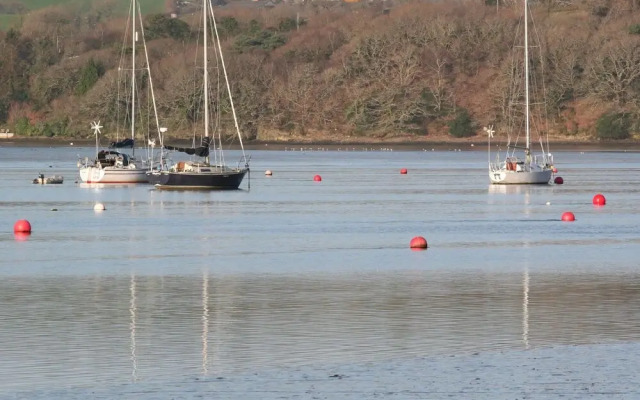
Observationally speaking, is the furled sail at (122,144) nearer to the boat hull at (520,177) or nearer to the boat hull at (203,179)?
the boat hull at (203,179)

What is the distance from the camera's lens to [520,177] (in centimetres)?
7819

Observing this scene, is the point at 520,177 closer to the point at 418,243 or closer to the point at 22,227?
the point at 22,227

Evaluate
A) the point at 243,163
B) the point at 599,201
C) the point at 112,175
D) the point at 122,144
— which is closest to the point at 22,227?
the point at 599,201

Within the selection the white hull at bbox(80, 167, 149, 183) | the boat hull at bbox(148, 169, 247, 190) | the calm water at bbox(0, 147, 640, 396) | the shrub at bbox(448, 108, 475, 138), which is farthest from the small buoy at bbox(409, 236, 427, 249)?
the shrub at bbox(448, 108, 475, 138)

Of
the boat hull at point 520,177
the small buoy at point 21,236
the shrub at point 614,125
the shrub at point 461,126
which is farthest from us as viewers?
the shrub at point 461,126

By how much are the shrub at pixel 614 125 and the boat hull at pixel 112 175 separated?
304ft

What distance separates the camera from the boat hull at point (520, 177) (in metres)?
77.8

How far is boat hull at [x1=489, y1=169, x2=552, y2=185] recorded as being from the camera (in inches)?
3061

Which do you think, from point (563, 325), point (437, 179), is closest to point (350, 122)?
point (437, 179)

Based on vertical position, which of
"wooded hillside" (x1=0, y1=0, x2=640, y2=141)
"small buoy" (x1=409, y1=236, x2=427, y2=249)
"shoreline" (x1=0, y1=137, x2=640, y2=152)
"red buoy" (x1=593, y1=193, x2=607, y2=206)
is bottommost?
"shoreline" (x1=0, y1=137, x2=640, y2=152)

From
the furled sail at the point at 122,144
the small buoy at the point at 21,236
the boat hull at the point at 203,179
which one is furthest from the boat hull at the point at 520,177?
the small buoy at the point at 21,236

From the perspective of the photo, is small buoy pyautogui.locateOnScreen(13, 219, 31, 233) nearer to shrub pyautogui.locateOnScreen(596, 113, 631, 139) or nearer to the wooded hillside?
shrub pyautogui.locateOnScreen(596, 113, 631, 139)

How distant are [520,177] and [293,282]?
157 feet

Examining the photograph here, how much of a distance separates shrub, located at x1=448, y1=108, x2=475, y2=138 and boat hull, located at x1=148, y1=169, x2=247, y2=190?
103854mm
